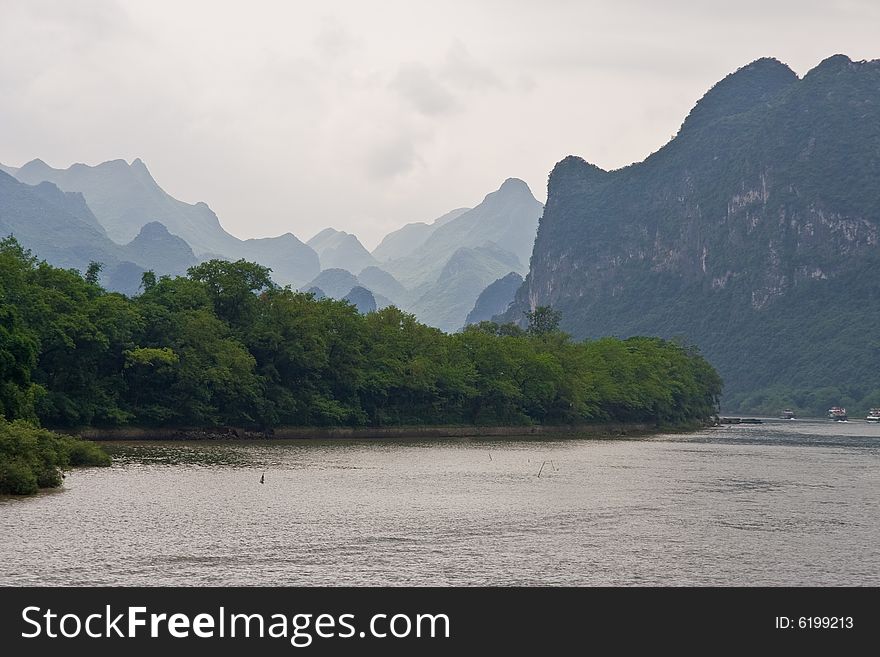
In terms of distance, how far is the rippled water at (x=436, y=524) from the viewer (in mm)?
38688

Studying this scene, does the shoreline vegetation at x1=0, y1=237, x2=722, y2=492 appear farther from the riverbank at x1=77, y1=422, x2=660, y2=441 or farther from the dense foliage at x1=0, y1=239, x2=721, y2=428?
the riverbank at x1=77, y1=422, x2=660, y2=441

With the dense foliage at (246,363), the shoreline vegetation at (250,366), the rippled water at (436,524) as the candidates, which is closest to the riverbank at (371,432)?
the shoreline vegetation at (250,366)

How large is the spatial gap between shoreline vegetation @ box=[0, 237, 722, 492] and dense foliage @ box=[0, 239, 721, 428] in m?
0.19

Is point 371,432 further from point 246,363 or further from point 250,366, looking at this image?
point 246,363

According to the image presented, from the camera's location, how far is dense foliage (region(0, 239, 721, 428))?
100 metres

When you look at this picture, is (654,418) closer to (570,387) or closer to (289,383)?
(570,387)

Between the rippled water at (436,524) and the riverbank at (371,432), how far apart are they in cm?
1882

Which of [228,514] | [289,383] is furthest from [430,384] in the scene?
[228,514]

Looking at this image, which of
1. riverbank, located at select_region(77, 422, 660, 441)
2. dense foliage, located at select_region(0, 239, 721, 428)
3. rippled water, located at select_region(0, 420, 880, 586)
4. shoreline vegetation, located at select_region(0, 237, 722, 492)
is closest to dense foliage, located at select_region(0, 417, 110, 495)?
rippled water, located at select_region(0, 420, 880, 586)

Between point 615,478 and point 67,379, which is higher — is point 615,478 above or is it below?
below

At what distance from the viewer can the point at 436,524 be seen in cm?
5138

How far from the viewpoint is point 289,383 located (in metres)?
130
